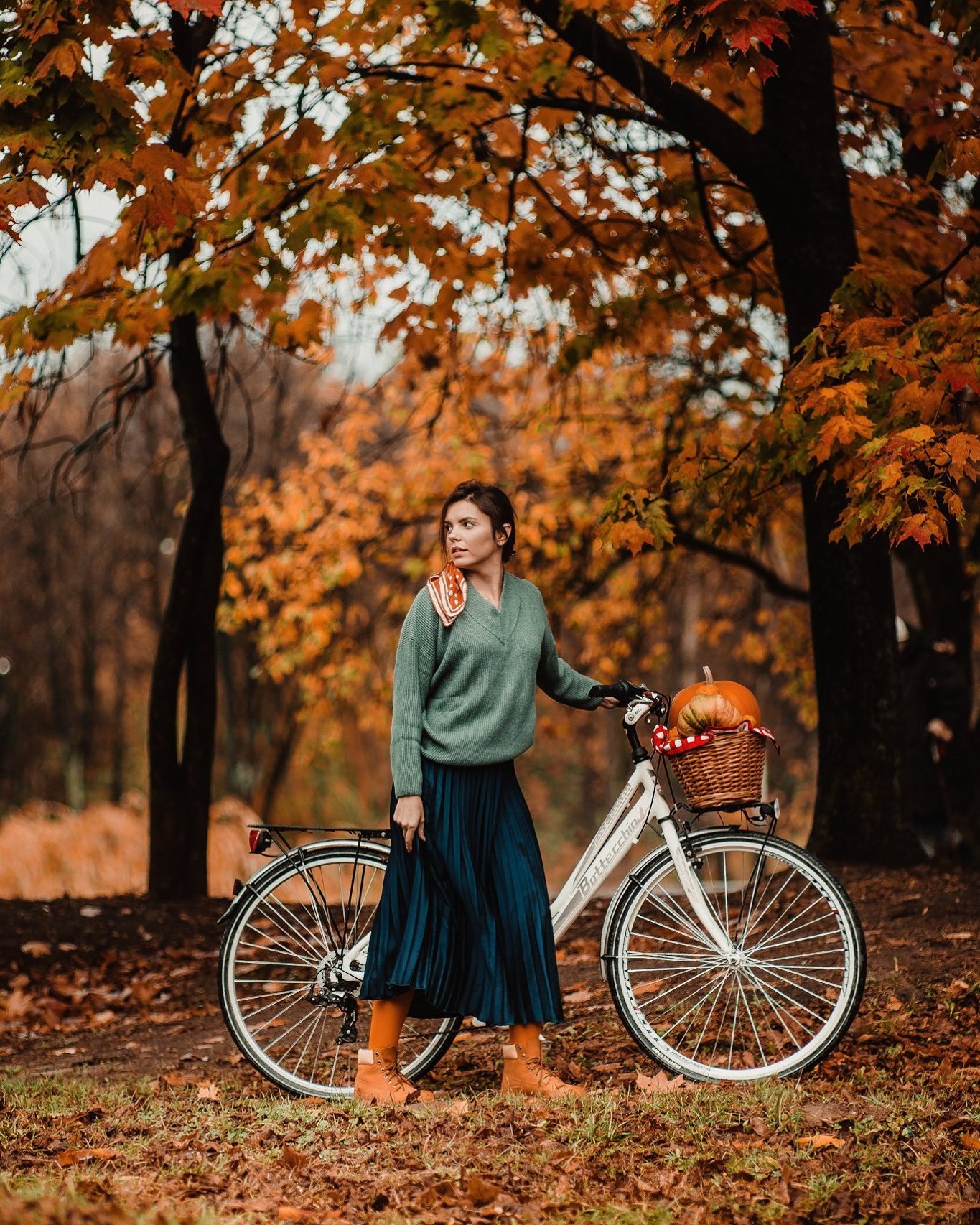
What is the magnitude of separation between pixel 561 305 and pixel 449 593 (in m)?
5.01

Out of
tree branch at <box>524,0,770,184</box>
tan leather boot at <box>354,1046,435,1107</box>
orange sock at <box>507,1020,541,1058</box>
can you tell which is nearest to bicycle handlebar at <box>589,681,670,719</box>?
orange sock at <box>507,1020,541,1058</box>

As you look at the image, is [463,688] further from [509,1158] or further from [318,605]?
[318,605]

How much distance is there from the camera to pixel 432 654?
152 inches

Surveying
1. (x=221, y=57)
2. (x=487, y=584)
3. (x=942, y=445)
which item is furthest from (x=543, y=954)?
(x=221, y=57)

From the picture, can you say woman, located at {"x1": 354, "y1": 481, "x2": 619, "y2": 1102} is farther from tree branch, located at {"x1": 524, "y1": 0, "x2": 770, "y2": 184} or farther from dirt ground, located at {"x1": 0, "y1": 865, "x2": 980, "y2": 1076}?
tree branch, located at {"x1": 524, "y1": 0, "x2": 770, "y2": 184}

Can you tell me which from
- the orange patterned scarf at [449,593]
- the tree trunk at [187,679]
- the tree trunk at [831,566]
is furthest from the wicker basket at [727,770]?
the tree trunk at [187,679]

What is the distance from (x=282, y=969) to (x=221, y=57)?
440cm

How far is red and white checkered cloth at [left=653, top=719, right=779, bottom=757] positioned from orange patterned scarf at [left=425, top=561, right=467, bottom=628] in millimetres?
705

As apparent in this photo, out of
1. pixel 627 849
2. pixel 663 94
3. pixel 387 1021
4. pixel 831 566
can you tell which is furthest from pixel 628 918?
pixel 663 94

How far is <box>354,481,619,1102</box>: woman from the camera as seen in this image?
3.81m

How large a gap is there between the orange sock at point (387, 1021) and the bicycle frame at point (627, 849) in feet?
0.52

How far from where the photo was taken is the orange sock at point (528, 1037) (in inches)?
153

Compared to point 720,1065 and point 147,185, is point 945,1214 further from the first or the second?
point 147,185

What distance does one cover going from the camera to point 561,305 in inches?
334
